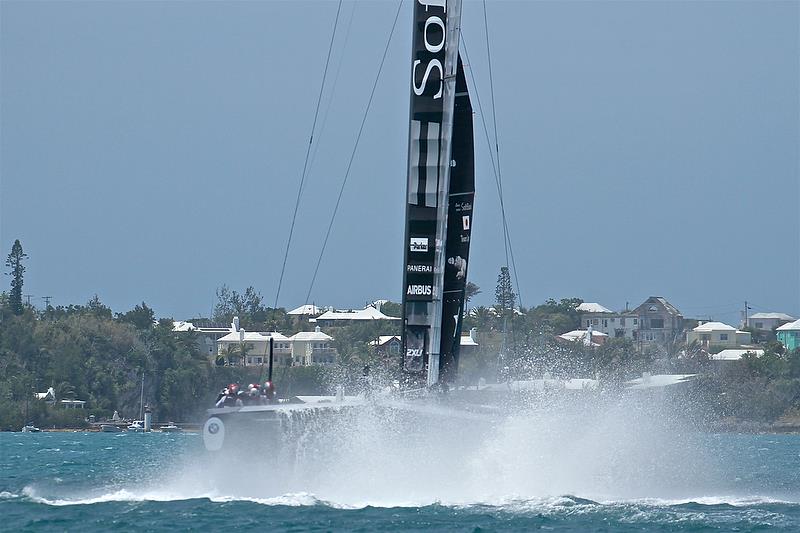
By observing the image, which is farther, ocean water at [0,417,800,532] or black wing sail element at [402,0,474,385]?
black wing sail element at [402,0,474,385]

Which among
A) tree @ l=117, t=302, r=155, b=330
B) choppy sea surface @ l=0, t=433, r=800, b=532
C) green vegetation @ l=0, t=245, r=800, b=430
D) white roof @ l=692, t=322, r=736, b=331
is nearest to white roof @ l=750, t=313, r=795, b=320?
white roof @ l=692, t=322, r=736, b=331

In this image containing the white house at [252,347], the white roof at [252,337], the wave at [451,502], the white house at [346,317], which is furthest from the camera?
the white house at [346,317]

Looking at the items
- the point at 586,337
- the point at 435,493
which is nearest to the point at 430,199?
the point at 435,493

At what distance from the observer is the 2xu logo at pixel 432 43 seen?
77.7 ft

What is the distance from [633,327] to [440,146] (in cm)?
8187

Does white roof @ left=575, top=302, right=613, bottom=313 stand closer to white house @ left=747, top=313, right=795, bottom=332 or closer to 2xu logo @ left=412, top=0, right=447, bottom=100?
white house @ left=747, top=313, right=795, bottom=332

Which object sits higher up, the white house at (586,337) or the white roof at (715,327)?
the white roof at (715,327)

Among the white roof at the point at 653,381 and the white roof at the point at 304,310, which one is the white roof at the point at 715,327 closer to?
the white roof at the point at 304,310

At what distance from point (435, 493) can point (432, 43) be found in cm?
704

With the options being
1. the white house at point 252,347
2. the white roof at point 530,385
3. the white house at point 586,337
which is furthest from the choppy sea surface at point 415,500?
the white house at point 252,347

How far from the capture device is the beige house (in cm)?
10012

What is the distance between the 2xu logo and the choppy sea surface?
19.3 feet

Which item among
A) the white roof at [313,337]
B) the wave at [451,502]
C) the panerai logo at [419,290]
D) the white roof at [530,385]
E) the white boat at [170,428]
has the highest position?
the white roof at [313,337]

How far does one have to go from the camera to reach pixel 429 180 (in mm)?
23656
